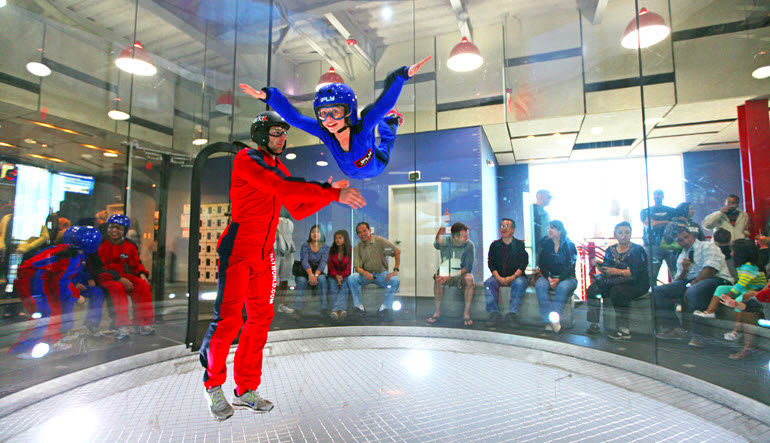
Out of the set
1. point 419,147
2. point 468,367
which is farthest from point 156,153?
point 468,367

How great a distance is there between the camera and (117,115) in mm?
3711

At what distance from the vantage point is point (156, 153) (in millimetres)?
4117

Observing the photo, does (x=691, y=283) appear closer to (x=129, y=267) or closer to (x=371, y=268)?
(x=371, y=268)

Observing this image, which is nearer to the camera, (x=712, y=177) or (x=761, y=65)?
(x=761, y=65)

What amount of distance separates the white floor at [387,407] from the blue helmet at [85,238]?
4.18ft

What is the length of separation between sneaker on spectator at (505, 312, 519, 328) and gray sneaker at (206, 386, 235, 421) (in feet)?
11.3

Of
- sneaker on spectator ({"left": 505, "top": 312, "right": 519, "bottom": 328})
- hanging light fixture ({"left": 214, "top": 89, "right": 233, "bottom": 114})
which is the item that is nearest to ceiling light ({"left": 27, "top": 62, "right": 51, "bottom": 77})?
hanging light fixture ({"left": 214, "top": 89, "right": 233, "bottom": 114})

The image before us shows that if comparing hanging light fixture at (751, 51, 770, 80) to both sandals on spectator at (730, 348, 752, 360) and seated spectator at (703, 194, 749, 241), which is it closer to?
seated spectator at (703, 194, 749, 241)

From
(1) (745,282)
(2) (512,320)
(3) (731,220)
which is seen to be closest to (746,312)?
(1) (745,282)

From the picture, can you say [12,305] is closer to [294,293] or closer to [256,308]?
[256,308]

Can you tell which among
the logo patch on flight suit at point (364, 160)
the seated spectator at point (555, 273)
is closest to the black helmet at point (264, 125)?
the logo patch on flight suit at point (364, 160)

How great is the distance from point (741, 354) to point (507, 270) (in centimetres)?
216

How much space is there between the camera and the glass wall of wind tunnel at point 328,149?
4.62 metres

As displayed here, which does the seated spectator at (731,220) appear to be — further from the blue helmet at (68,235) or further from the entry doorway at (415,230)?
the blue helmet at (68,235)
